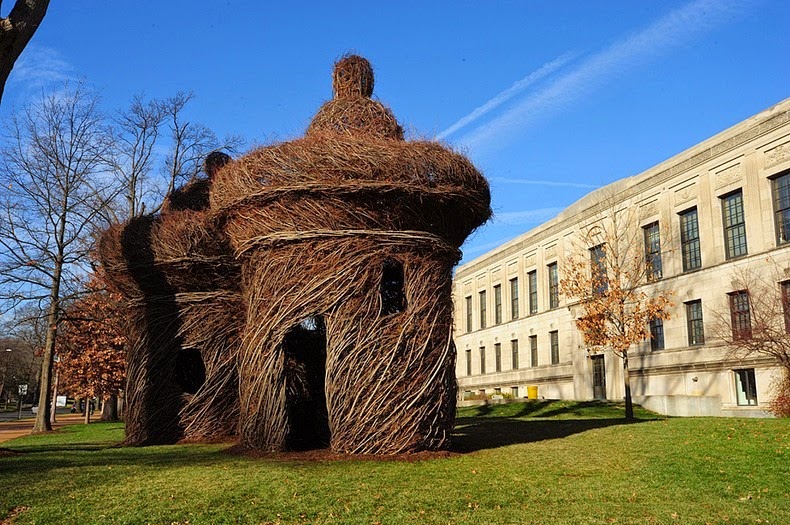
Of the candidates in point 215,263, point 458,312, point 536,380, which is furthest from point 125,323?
point 458,312

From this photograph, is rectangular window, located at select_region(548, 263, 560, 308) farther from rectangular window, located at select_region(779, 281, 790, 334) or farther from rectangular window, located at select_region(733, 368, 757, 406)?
rectangular window, located at select_region(779, 281, 790, 334)

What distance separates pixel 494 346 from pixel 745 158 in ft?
93.1

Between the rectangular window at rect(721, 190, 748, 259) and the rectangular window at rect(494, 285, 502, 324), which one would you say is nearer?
the rectangular window at rect(721, 190, 748, 259)

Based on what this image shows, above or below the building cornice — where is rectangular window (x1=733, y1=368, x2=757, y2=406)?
below

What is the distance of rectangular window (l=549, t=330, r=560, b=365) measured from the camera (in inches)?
1812

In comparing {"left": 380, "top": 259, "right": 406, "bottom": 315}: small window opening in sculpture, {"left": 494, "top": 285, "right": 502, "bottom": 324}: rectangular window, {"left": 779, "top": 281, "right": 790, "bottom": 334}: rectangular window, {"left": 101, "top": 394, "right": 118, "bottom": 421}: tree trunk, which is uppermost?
{"left": 494, "top": 285, "right": 502, "bottom": 324}: rectangular window

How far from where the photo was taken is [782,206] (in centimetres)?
2942

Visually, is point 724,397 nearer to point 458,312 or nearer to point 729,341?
point 729,341

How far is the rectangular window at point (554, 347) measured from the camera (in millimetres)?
46031

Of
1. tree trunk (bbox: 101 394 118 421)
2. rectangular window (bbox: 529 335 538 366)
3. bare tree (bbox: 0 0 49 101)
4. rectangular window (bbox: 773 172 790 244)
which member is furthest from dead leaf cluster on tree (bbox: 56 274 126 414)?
rectangular window (bbox: 773 172 790 244)

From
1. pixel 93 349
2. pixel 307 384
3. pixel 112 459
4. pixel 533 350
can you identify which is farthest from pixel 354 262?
pixel 533 350

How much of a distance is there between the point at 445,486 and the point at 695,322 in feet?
98.0

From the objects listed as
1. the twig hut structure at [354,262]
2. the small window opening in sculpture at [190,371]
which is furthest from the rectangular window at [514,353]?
the twig hut structure at [354,262]

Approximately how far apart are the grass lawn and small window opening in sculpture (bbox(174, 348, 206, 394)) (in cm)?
474
